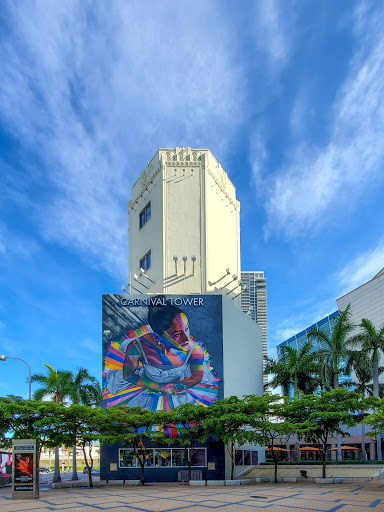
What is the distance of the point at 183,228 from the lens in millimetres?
50875

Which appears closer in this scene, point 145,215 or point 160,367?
point 160,367

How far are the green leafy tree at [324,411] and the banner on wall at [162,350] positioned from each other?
329 inches

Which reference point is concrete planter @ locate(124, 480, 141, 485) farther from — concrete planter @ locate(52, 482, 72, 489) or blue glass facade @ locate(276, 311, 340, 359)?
blue glass facade @ locate(276, 311, 340, 359)

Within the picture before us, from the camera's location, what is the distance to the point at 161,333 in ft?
150

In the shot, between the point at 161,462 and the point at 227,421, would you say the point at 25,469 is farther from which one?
the point at 161,462

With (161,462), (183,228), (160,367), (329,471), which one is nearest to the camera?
(329,471)

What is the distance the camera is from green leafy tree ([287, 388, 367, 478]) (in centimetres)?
3566

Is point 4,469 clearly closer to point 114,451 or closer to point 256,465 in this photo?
point 114,451

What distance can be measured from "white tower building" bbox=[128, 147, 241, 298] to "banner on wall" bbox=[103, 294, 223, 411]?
11.7 ft

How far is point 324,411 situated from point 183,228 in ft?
74.7

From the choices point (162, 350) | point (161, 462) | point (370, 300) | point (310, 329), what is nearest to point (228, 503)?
point (161, 462)

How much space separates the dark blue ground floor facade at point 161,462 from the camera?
139 feet

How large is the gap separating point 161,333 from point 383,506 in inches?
1068

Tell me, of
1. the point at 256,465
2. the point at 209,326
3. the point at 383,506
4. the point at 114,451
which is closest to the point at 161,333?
the point at 209,326
